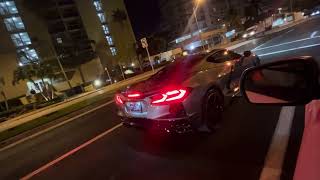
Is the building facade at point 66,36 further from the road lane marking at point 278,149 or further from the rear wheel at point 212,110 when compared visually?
the road lane marking at point 278,149

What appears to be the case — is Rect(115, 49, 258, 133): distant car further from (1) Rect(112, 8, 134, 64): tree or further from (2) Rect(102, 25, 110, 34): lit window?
(2) Rect(102, 25, 110, 34): lit window

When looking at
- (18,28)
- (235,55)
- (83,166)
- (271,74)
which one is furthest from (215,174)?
(18,28)

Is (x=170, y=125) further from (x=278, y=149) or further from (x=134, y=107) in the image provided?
(x=278, y=149)

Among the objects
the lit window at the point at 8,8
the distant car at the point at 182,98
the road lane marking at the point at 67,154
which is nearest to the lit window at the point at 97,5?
the lit window at the point at 8,8

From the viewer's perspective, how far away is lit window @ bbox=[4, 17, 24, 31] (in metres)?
49.9

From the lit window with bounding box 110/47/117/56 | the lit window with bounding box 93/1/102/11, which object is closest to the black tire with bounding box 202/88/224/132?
the lit window with bounding box 110/47/117/56

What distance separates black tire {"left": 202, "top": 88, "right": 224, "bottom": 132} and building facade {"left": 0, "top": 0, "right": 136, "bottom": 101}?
47551 millimetres

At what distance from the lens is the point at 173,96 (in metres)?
4.92

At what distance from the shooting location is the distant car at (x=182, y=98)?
193 inches

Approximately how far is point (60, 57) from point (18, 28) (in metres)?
8.77

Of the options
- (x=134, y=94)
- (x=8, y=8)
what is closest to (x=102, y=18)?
(x=8, y=8)

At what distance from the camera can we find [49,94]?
40.0 meters

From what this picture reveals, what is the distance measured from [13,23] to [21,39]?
3.13 meters

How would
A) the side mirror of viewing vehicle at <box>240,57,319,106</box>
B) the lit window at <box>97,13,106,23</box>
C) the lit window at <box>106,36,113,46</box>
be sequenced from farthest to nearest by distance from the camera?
the lit window at <box>97,13,106,23</box>, the lit window at <box>106,36,113,46</box>, the side mirror of viewing vehicle at <box>240,57,319,106</box>
